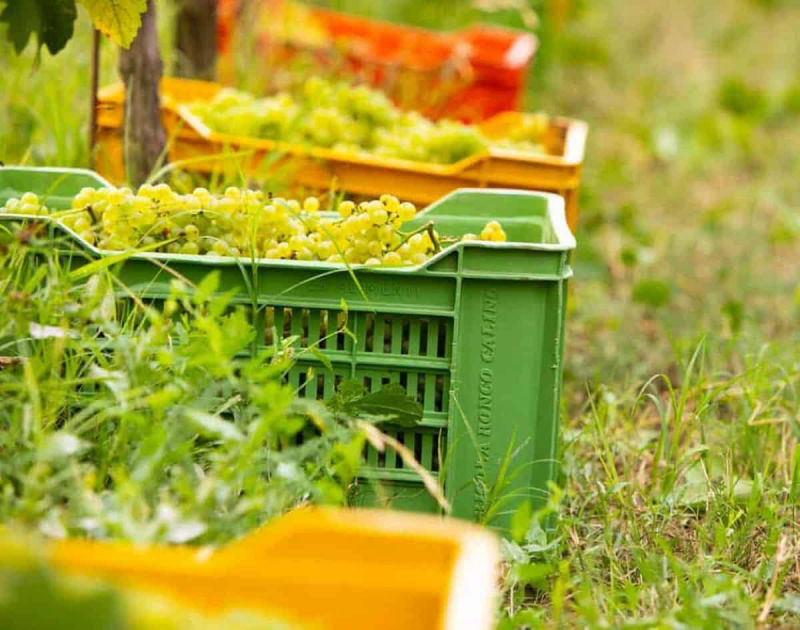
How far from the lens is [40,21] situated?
184 cm

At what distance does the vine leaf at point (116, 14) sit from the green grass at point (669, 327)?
592 mm

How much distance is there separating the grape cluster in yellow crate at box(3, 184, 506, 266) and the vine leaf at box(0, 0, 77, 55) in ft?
0.86

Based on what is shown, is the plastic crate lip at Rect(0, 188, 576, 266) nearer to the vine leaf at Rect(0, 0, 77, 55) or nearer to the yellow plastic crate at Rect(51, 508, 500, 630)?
the vine leaf at Rect(0, 0, 77, 55)

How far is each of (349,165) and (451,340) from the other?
86 cm

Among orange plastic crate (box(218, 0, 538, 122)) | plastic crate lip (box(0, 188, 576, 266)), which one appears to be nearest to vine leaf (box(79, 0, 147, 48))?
plastic crate lip (box(0, 188, 576, 266))

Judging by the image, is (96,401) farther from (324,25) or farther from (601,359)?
(324,25)

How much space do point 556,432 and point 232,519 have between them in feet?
2.03

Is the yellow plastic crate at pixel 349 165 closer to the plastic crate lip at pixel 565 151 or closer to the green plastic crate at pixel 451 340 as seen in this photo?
the plastic crate lip at pixel 565 151

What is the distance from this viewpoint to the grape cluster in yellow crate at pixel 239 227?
5.80 feet

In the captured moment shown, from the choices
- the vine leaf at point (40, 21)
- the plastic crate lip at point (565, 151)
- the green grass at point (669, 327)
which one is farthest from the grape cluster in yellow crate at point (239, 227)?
the plastic crate lip at point (565, 151)

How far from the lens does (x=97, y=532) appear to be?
1.26m

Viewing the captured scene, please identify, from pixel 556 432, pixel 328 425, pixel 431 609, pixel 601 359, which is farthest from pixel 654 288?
pixel 431 609

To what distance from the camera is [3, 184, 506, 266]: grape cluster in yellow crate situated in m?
1.77

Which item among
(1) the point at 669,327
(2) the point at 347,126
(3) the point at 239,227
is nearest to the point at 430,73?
(2) the point at 347,126
